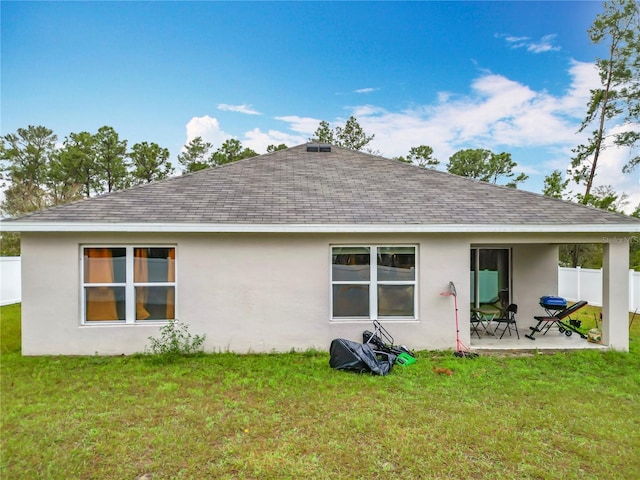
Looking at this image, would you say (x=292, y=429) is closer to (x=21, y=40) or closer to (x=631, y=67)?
(x=21, y=40)

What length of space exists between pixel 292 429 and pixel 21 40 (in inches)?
543

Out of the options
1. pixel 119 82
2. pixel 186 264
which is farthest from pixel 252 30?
pixel 186 264

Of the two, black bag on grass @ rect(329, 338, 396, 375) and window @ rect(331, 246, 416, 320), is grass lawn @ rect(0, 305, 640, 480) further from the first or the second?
window @ rect(331, 246, 416, 320)

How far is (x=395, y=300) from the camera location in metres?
7.20

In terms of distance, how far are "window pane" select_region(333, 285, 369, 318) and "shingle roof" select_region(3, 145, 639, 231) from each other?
1462mm

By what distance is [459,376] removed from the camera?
5.54 metres

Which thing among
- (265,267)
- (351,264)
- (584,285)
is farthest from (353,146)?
(265,267)

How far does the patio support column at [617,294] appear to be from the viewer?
23.1 ft

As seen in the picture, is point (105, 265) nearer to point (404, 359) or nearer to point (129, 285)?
point (129, 285)

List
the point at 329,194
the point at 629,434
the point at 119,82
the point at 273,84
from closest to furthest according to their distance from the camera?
the point at 629,434, the point at 329,194, the point at 119,82, the point at 273,84

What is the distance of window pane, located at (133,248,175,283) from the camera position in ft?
22.4

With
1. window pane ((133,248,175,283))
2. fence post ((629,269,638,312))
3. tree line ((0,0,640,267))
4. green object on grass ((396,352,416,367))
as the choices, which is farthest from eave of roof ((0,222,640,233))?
tree line ((0,0,640,267))

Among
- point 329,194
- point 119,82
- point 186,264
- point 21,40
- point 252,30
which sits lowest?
point 186,264

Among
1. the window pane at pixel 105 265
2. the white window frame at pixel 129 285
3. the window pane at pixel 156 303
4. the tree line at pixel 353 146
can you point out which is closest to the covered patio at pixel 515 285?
the window pane at pixel 156 303
